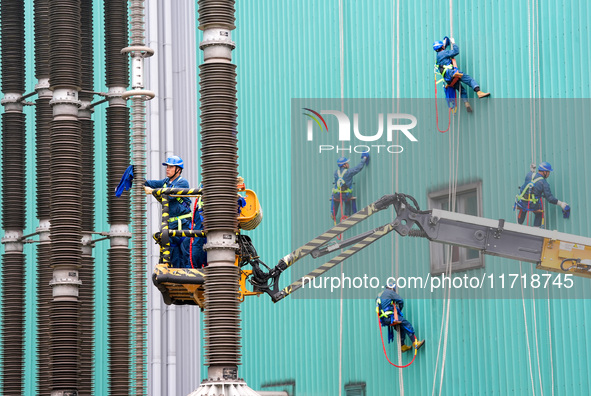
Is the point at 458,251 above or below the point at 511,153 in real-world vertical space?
below

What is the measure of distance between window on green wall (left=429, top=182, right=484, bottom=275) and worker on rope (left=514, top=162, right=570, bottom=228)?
5.07ft

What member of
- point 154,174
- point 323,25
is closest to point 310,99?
point 323,25

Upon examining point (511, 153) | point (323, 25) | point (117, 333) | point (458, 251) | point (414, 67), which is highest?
point (323, 25)

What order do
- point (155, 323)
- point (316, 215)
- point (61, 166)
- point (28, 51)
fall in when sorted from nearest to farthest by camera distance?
point (61, 166)
point (316, 215)
point (155, 323)
point (28, 51)

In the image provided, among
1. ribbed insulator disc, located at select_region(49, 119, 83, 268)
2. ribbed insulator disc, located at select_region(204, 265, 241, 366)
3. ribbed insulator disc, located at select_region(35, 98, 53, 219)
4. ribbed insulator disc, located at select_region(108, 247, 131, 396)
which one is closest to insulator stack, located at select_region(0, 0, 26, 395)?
ribbed insulator disc, located at select_region(35, 98, 53, 219)

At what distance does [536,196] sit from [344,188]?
6.58 meters

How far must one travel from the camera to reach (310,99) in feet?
104

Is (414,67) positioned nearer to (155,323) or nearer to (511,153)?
(511,153)

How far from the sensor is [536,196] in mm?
24750

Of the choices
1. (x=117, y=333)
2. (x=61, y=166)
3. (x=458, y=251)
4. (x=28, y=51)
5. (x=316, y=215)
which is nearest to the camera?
(x=61, y=166)

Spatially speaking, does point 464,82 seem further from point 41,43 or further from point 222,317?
point 222,317

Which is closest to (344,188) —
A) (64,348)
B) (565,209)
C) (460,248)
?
(460,248)

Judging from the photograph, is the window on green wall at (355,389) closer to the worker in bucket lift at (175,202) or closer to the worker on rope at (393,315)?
the worker on rope at (393,315)

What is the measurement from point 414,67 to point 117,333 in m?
10.2
